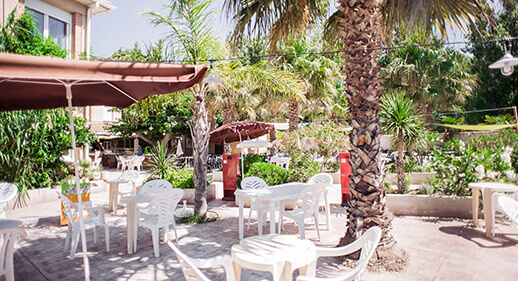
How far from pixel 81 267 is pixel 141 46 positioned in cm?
462

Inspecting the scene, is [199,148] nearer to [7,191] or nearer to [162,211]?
[162,211]

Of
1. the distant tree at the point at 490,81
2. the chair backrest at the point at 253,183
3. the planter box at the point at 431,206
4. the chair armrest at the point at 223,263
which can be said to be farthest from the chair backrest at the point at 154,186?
the distant tree at the point at 490,81

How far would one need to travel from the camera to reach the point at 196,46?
6.55 meters

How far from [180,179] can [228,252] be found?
4458mm

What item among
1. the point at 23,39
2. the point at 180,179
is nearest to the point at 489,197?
the point at 180,179

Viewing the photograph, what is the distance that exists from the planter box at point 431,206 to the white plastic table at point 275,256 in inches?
171

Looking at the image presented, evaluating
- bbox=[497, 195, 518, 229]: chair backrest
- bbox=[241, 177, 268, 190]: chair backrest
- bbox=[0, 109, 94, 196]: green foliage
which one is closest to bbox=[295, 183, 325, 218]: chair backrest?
bbox=[241, 177, 268, 190]: chair backrest

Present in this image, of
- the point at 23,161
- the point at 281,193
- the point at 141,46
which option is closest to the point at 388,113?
the point at 281,193

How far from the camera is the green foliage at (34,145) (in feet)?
24.8

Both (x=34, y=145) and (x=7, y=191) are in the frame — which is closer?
(x=7, y=191)

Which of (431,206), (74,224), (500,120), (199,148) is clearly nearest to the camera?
(74,224)

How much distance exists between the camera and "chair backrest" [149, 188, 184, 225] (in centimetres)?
436

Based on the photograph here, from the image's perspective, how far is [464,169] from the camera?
232 inches

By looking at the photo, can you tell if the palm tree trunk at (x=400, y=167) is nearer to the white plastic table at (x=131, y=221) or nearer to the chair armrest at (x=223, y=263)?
the white plastic table at (x=131, y=221)
